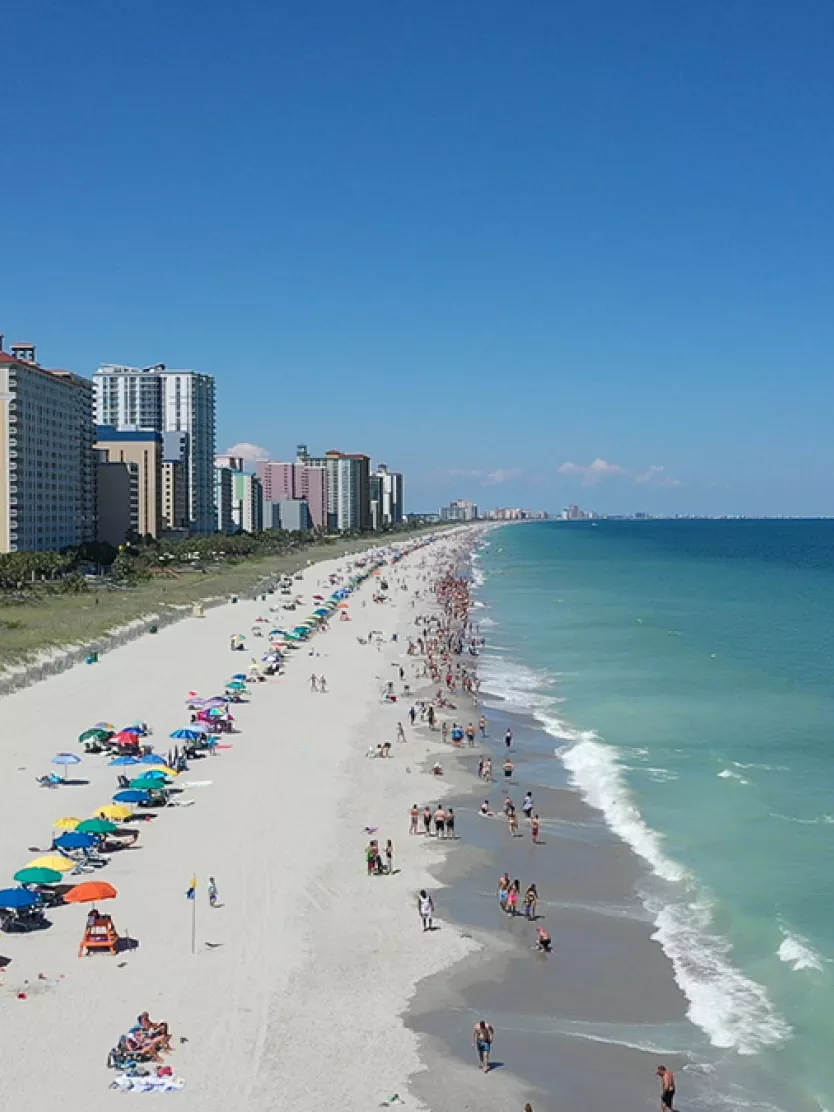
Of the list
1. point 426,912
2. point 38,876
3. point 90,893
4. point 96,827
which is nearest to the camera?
point 90,893

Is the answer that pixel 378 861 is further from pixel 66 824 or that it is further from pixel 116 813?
pixel 66 824

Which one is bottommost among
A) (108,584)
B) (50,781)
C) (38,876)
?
(50,781)

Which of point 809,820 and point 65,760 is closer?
point 809,820

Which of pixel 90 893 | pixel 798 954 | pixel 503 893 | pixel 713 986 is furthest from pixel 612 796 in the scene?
pixel 90 893

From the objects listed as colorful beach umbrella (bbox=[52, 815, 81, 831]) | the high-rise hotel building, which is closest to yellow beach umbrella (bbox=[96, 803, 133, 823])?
colorful beach umbrella (bbox=[52, 815, 81, 831])

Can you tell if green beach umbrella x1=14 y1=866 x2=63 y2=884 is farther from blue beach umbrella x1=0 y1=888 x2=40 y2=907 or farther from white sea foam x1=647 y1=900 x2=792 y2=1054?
white sea foam x1=647 y1=900 x2=792 y2=1054
